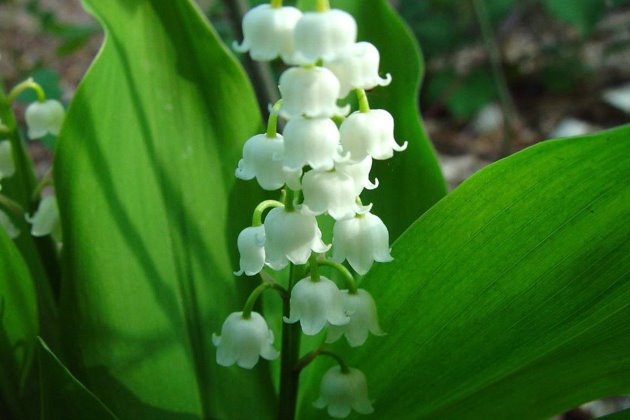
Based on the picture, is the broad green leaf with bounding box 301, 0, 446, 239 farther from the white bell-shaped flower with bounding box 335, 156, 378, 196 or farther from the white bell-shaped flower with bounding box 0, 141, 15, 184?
the white bell-shaped flower with bounding box 0, 141, 15, 184

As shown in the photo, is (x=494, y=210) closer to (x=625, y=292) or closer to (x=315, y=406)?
(x=625, y=292)

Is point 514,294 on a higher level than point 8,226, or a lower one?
lower

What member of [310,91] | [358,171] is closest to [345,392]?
[358,171]

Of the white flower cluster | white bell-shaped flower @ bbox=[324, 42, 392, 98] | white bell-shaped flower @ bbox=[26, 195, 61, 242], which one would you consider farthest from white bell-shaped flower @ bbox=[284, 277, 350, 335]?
white bell-shaped flower @ bbox=[26, 195, 61, 242]

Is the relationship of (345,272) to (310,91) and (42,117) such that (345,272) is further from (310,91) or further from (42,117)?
(42,117)

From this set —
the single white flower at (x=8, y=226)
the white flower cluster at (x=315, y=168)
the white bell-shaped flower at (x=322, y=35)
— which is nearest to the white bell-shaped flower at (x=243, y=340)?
the white flower cluster at (x=315, y=168)

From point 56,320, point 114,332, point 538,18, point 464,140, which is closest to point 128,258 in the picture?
point 114,332
